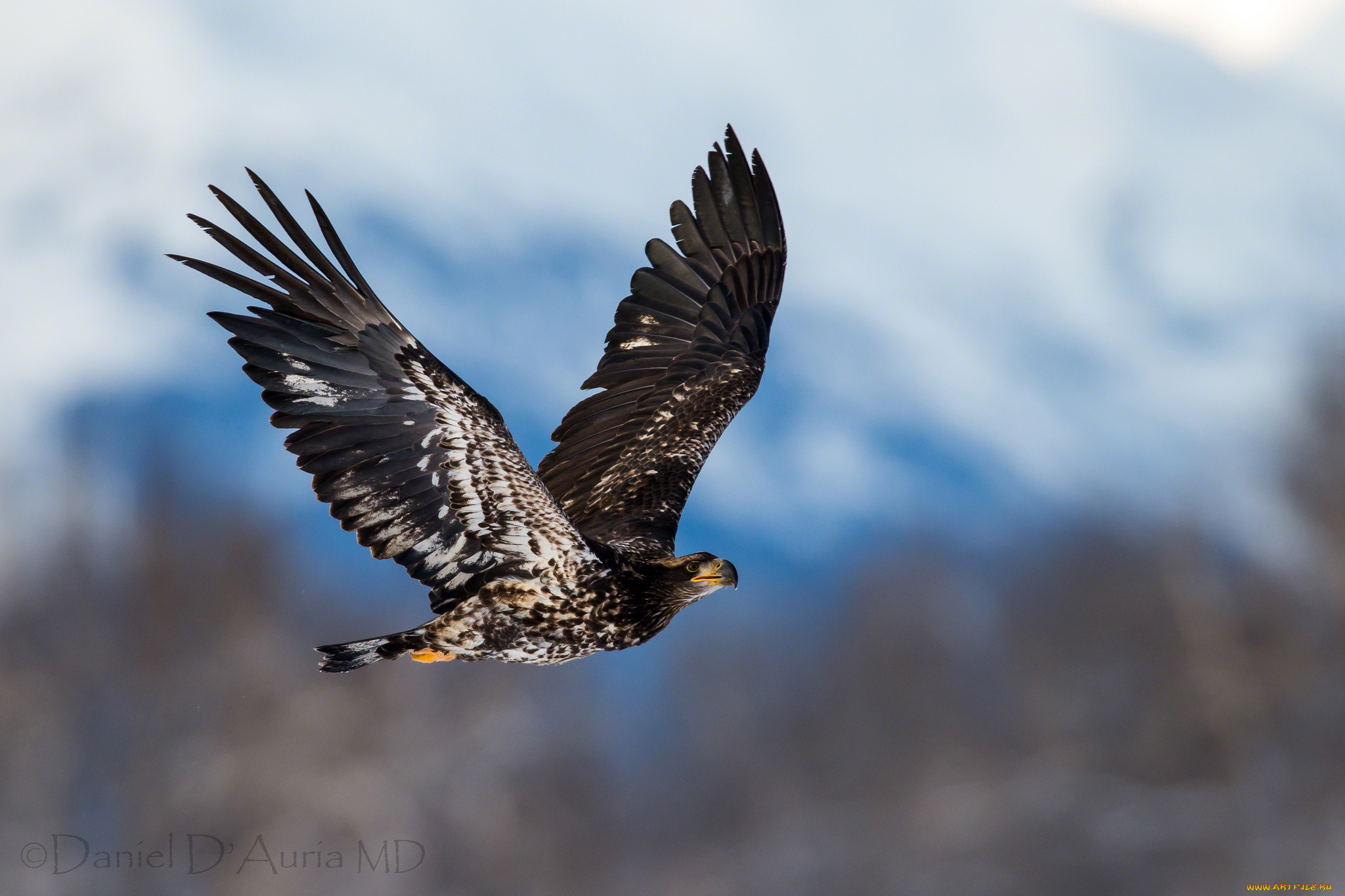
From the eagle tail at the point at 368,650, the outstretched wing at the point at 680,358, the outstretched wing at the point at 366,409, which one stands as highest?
the outstretched wing at the point at 680,358

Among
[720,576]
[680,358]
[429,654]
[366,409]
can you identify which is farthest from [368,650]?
[680,358]

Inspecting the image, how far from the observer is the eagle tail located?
851 cm

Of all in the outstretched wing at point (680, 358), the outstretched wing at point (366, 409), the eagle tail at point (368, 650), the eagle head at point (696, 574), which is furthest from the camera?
the outstretched wing at point (680, 358)

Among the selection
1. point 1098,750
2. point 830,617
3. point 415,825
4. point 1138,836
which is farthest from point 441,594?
point 830,617

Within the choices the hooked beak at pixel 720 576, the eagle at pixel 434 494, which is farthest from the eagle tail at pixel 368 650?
the hooked beak at pixel 720 576

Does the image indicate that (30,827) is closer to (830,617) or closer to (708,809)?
(708,809)

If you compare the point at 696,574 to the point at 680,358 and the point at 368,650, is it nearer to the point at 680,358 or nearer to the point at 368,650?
the point at 368,650

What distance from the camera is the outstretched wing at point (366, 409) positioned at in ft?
26.3

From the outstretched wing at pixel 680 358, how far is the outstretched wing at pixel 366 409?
1741 millimetres

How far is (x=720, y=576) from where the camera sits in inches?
339

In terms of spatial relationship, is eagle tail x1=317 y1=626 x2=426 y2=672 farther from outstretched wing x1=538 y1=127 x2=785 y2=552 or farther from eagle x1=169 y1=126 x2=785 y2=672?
outstretched wing x1=538 y1=127 x2=785 y2=552

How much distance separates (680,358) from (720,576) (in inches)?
112

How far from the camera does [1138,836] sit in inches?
1190

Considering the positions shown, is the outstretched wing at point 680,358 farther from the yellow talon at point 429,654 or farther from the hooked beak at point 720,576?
the yellow talon at point 429,654
